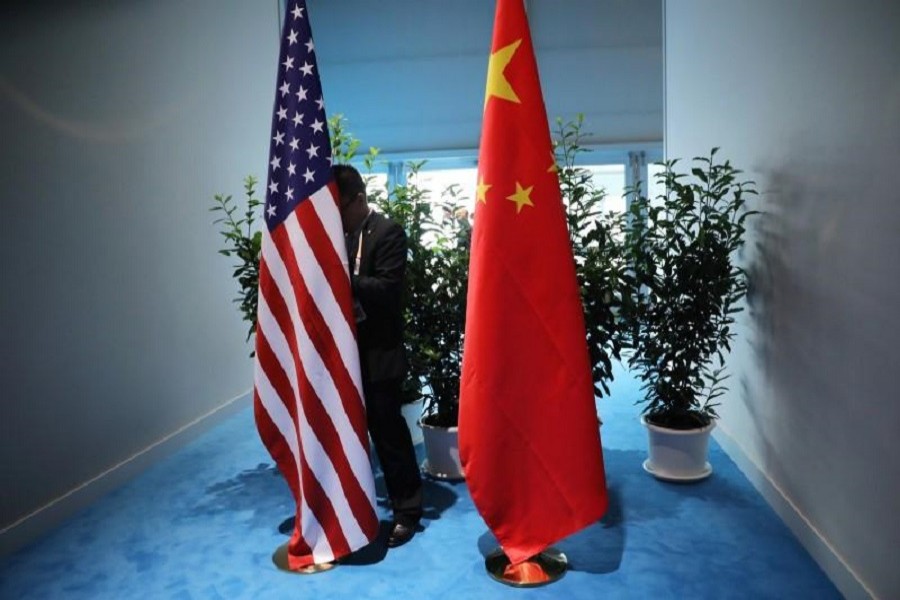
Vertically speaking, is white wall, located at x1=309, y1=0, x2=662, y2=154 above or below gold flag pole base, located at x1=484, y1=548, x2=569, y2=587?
above

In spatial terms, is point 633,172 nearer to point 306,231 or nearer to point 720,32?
point 720,32

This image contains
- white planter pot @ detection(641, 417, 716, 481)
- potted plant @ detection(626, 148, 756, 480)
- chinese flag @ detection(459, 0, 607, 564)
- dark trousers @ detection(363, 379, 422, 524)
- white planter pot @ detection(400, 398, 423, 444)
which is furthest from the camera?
white planter pot @ detection(400, 398, 423, 444)

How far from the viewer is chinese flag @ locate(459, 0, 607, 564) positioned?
2412 mm

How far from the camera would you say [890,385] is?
6.65ft

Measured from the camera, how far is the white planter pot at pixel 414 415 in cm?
423

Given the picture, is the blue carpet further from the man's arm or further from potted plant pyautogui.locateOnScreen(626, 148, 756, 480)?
the man's arm

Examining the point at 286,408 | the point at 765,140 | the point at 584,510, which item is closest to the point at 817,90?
the point at 765,140

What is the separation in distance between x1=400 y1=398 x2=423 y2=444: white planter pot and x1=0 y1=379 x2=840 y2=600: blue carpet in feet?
2.47

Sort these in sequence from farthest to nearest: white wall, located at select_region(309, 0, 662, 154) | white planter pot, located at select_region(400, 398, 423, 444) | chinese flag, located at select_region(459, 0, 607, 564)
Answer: white wall, located at select_region(309, 0, 662, 154)
white planter pot, located at select_region(400, 398, 423, 444)
chinese flag, located at select_region(459, 0, 607, 564)

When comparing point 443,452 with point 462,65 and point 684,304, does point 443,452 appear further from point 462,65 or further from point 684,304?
point 462,65

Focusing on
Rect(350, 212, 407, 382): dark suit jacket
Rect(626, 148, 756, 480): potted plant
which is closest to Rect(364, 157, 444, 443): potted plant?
Rect(350, 212, 407, 382): dark suit jacket

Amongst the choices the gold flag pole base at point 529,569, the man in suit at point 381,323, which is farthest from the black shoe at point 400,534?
the gold flag pole base at point 529,569

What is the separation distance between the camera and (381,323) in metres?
2.79

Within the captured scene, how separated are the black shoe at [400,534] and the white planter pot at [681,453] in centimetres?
140
